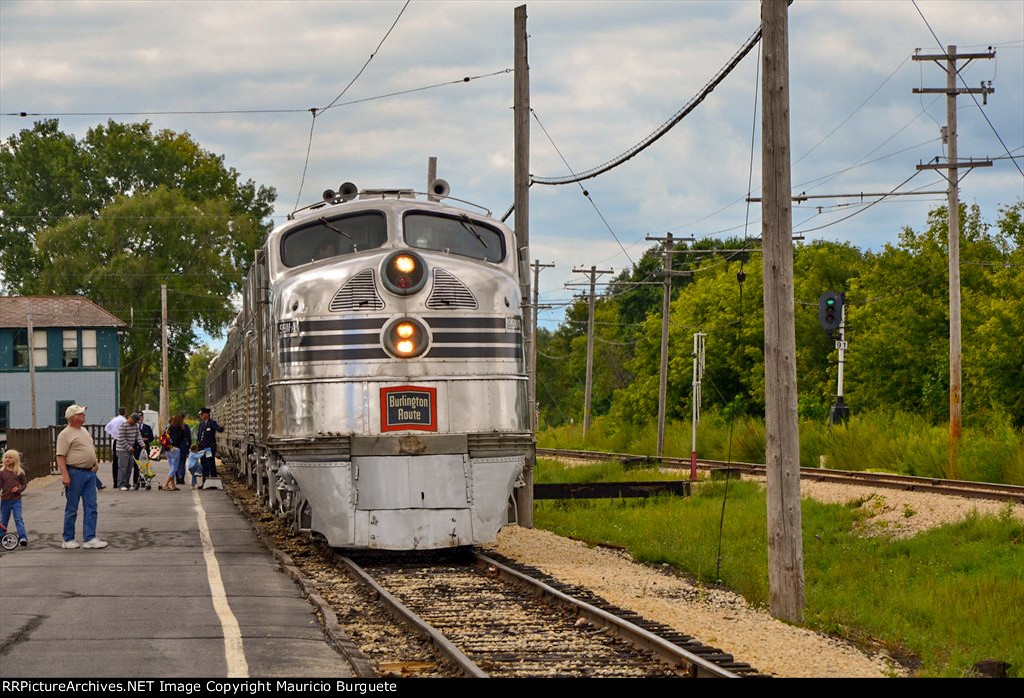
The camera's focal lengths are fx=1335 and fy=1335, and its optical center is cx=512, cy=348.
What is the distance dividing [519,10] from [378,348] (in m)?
9.25

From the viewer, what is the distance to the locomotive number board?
14391 millimetres

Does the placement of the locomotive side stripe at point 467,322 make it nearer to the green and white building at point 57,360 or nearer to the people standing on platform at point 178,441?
the people standing on platform at point 178,441

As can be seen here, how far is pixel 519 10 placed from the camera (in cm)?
2169

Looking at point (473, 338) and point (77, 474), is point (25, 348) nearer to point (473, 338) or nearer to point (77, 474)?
point (77, 474)

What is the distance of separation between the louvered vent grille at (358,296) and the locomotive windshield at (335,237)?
2.07 ft

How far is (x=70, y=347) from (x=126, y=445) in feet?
103

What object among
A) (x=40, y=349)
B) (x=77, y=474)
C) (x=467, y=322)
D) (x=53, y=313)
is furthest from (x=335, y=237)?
(x=53, y=313)

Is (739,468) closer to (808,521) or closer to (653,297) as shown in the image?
(808,521)

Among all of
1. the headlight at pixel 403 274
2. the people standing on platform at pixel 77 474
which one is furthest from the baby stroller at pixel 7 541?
the headlight at pixel 403 274

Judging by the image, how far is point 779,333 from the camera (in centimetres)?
1256

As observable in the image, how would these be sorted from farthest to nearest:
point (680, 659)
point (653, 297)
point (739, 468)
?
1. point (653, 297)
2. point (739, 468)
3. point (680, 659)

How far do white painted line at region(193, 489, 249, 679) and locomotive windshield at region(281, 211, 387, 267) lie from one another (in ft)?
11.9

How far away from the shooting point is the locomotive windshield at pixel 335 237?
15.2m
